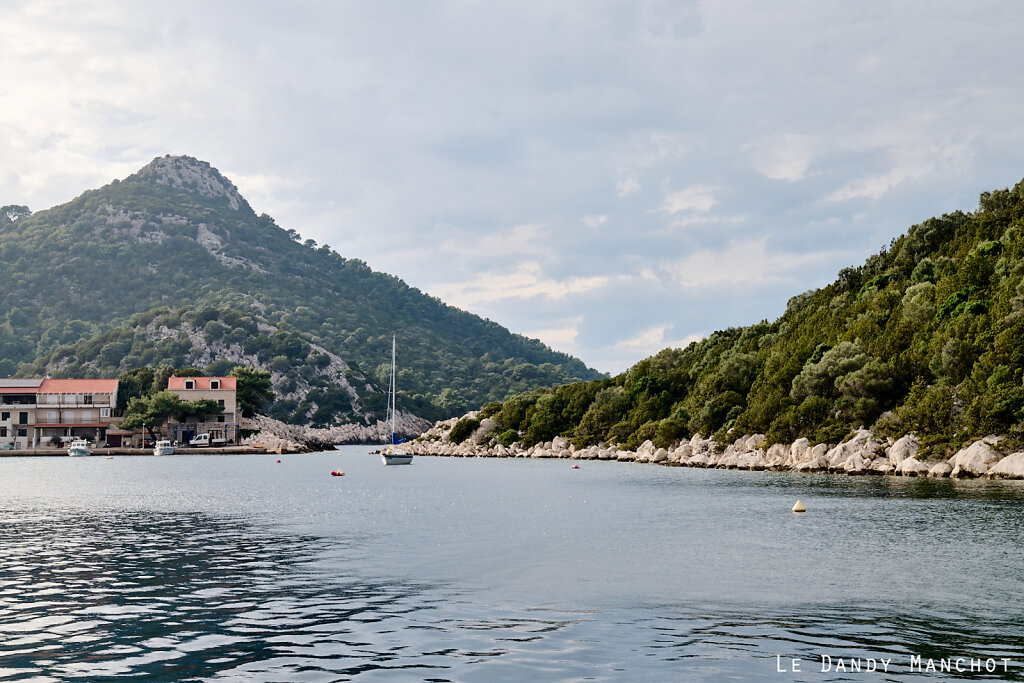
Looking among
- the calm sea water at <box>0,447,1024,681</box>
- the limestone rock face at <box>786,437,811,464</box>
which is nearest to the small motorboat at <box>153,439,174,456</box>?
the limestone rock face at <box>786,437,811,464</box>

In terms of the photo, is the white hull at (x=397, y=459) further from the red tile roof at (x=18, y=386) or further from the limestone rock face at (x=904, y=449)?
the red tile roof at (x=18, y=386)

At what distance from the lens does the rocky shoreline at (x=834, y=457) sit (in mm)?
78812

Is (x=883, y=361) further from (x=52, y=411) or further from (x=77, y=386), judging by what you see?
(x=77, y=386)

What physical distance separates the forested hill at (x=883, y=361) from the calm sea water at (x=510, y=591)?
3532cm

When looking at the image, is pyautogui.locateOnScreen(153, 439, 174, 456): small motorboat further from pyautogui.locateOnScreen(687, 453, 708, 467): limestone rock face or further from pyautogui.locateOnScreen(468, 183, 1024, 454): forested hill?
pyautogui.locateOnScreen(687, 453, 708, 467): limestone rock face

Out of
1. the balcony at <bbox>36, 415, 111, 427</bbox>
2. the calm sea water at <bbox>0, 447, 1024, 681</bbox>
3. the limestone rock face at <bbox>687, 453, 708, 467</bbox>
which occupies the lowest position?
the calm sea water at <bbox>0, 447, 1024, 681</bbox>

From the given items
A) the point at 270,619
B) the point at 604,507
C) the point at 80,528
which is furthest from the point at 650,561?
the point at 80,528

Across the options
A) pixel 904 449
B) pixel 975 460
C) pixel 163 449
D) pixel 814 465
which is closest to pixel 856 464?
pixel 904 449

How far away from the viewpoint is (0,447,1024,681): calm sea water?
18.5 m

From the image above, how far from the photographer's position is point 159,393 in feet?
620

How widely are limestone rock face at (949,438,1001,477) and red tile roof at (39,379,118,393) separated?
174 meters

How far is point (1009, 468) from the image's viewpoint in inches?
2982

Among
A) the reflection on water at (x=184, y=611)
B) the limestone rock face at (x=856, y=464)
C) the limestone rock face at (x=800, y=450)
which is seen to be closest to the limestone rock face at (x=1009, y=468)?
the limestone rock face at (x=856, y=464)

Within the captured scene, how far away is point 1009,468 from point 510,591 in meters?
65.1
